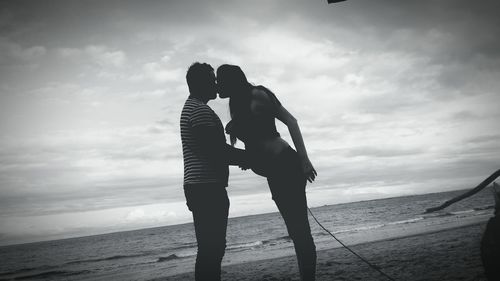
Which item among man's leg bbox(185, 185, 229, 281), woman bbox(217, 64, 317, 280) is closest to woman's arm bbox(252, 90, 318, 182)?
woman bbox(217, 64, 317, 280)

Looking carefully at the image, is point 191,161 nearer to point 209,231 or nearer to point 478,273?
point 209,231

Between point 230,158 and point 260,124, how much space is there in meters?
0.41

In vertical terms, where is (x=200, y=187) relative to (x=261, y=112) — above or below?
below

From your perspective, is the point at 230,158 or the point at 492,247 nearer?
the point at 492,247

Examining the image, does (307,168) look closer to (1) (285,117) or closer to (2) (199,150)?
(1) (285,117)

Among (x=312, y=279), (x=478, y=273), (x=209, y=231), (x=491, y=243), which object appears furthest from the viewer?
(x=478, y=273)

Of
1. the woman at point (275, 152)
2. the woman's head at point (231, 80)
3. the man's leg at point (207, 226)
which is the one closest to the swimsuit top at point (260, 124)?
the woman at point (275, 152)

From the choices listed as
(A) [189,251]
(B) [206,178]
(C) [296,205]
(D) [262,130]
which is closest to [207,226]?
(B) [206,178]

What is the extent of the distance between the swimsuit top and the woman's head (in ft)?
0.43

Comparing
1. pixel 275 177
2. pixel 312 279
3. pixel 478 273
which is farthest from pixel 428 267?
pixel 275 177

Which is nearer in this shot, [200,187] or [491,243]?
[491,243]

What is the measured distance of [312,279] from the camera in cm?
242

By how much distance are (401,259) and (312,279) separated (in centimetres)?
397

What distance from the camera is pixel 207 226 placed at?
218 centimetres
